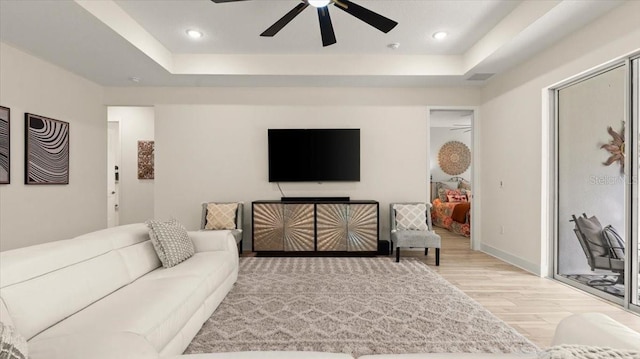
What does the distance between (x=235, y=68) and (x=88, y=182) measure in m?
2.74

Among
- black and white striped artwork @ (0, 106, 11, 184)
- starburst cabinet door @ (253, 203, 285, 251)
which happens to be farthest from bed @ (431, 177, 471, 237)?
black and white striped artwork @ (0, 106, 11, 184)

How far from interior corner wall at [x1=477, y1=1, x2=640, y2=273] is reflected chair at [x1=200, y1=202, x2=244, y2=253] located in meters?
3.68

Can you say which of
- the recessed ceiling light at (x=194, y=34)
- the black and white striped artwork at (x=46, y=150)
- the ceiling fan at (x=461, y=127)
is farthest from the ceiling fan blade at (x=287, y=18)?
the ceiling fan at (x=461, y=127)

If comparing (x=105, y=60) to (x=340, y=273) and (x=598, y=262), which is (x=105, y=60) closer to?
(x=340, y=273)

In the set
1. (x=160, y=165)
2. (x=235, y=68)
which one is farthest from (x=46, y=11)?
(x=160, y=165)

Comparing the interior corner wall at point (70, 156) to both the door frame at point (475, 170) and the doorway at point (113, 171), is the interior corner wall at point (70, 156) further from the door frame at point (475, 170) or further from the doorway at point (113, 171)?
the door frame at point (475, 170)

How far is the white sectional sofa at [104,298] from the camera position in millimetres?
1171

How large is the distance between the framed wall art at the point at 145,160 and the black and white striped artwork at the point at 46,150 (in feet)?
5.96

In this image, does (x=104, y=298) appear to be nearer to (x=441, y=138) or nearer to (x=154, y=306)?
(x=154, y=306)

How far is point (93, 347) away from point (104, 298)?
0.91 meters

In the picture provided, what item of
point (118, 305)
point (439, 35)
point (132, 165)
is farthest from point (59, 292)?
point (132, 165)

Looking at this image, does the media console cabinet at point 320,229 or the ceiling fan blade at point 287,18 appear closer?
the ceiling fan blade at point 287,18

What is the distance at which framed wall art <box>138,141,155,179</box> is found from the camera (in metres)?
6.14

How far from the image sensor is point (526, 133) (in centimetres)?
396
